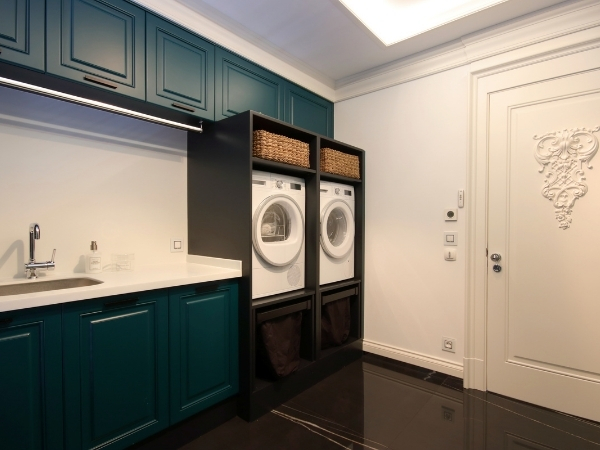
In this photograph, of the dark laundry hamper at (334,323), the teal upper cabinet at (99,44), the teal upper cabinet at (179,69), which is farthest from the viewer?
the dark laundry hamper at (334,323)

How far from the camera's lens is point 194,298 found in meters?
1.89

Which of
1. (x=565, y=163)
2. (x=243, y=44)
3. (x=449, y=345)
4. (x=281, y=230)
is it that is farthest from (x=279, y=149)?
(x=449, y=345)

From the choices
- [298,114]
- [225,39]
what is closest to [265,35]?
[225,39]

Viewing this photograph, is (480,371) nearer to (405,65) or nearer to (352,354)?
(352,354)

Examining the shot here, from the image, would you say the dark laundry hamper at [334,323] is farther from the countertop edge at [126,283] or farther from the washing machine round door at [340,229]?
the countertop edge at [126,283]

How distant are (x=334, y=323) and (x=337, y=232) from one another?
80 centimetres

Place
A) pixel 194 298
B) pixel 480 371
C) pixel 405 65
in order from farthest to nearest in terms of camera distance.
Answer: pixel 405 65
pixel 480 371
pixel 194 298

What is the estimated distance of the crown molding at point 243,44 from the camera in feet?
6.71

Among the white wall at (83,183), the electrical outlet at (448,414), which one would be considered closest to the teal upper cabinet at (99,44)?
the white wall at (83,183)

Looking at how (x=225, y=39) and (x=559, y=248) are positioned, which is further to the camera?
(x=225, y=39)

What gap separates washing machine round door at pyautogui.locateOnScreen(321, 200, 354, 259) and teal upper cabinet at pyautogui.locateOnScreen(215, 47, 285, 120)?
36.5 inches

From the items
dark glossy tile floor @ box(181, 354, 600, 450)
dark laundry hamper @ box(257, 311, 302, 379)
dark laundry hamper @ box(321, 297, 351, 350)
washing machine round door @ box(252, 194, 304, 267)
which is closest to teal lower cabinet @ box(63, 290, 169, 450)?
dark glossy tile floor @ box(181, 354, 600, 450)

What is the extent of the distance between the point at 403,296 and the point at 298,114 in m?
1.87

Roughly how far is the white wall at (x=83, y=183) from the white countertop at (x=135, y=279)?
0.19 m
